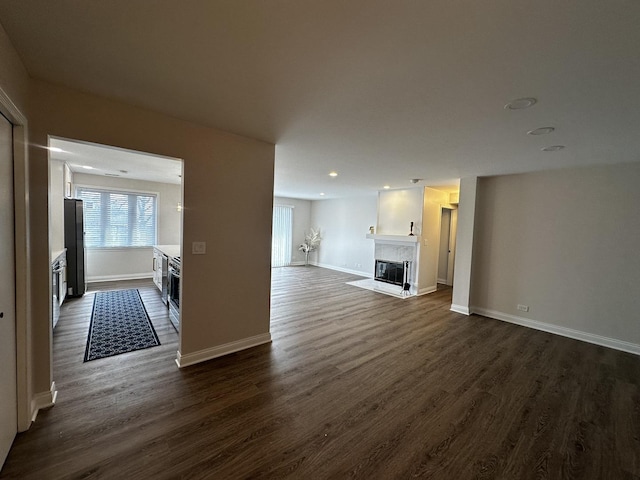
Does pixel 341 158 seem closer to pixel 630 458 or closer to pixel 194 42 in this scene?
pixel 194 42

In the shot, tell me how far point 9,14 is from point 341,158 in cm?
313

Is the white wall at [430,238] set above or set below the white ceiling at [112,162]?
below

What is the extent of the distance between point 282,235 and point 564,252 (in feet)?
24.2

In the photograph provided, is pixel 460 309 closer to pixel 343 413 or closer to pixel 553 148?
pixel 553 148

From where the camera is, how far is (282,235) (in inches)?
368

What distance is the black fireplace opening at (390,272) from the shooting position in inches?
255

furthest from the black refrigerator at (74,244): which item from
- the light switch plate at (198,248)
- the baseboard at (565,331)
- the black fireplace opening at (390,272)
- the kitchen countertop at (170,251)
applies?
the baseboard at (565,331)

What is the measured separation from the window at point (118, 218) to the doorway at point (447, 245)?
7.79 m

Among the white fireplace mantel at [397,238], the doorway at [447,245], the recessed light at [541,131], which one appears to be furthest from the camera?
the doorway at [447,245]

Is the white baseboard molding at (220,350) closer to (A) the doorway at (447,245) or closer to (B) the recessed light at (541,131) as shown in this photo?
(B) the recessed light at (541,131)

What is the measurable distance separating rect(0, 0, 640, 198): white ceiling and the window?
202 inches

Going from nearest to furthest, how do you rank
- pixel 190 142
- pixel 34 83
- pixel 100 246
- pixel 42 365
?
pixel 34 83, pixel 42 365, pixel 190 142, pixel 100 246

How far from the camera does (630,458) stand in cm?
180

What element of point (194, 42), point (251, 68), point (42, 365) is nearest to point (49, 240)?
point (42, 365)
